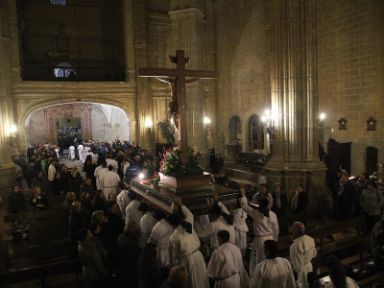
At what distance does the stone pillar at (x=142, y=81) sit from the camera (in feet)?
71.6

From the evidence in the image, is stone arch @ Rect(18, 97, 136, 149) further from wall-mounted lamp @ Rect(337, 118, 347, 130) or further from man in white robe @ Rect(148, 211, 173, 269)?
man in white robe @ Rect(148, 211, 173, 269)

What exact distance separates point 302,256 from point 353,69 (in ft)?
36.7

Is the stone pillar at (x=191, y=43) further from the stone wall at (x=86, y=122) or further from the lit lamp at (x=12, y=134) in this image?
the stone wall at (x=86, y=122)

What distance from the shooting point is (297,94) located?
10.2 meters

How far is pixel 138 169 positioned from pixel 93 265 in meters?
7.28

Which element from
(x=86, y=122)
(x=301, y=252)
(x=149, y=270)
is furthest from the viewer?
(x=86, y=122)

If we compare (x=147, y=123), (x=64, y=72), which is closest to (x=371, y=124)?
(x=147, y=123)

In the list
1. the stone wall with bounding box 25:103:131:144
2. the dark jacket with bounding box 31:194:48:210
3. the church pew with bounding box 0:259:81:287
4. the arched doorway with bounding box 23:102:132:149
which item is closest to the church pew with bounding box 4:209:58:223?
the dark jacket with bounding box 31:194:48:210

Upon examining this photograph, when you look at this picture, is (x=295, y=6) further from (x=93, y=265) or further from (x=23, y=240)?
(x=23, y=240)

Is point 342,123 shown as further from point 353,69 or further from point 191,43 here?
point 191,43

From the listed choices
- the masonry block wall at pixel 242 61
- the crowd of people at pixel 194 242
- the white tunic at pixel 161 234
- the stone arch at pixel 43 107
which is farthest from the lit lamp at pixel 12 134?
the white tunic at pixel 161 234

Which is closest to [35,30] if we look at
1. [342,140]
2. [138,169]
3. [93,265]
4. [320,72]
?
[138,169]

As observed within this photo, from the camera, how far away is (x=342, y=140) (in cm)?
1440

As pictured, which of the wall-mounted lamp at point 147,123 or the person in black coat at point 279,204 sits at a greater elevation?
the wall-mounted lamp at point 147,123
